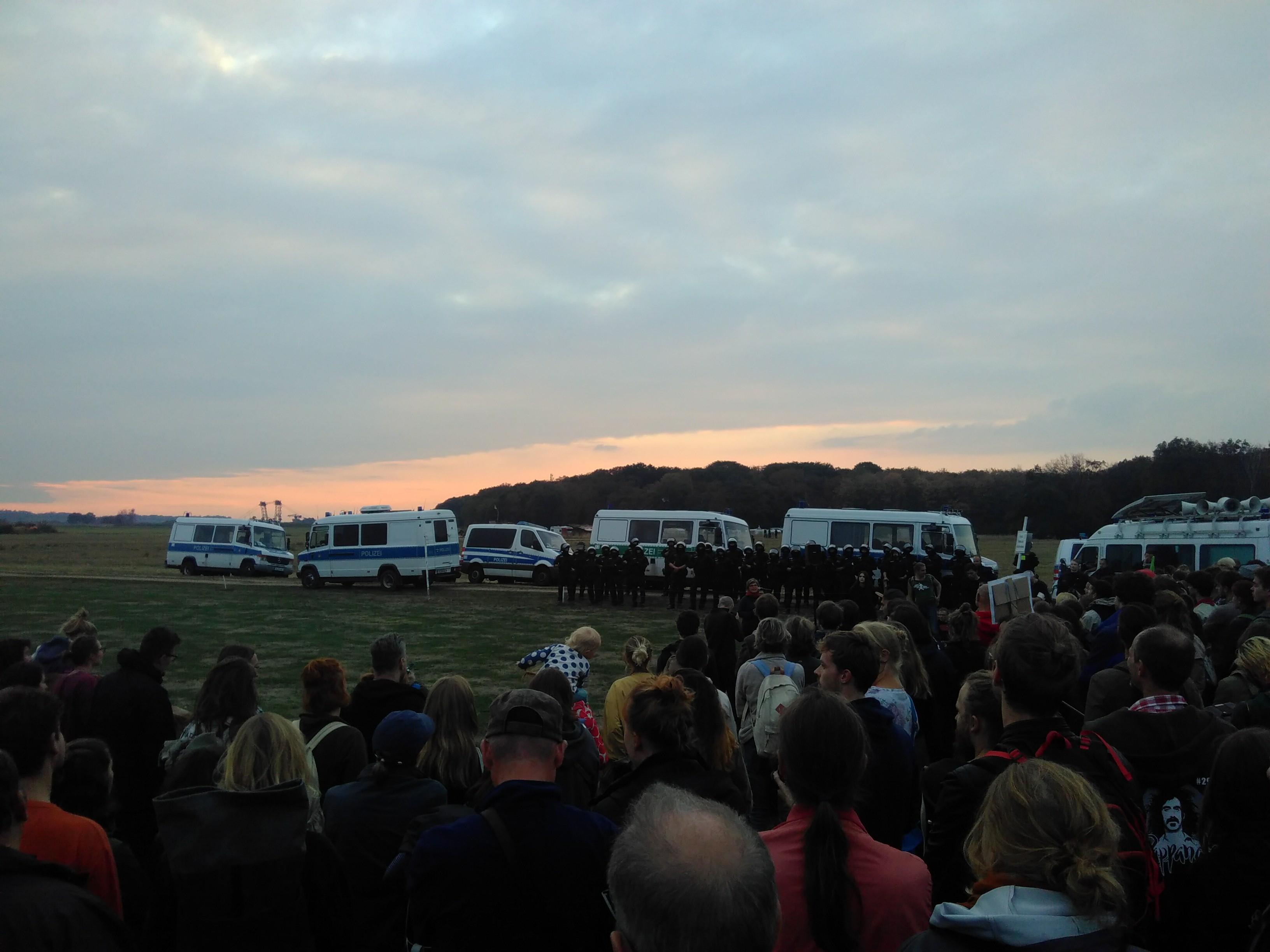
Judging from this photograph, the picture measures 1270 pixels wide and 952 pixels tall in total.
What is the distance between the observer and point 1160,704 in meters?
3.60

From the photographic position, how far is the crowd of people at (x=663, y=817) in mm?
1845

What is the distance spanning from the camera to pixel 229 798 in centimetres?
267

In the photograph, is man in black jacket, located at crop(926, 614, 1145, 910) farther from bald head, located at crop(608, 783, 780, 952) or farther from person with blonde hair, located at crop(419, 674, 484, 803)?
person with blonde hair, located at crop(419, 674, 484, 803)

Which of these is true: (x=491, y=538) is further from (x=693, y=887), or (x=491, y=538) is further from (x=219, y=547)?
(x=693, y=887)

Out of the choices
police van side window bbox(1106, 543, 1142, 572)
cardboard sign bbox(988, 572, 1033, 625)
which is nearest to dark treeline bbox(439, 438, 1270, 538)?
police van side window bbox(1106, 543, 1142, 572)

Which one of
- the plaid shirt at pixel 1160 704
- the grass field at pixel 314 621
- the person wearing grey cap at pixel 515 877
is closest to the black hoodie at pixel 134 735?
the person wearing grey cap at pixel 515 877

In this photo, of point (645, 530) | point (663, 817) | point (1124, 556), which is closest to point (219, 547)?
point (645, 530)

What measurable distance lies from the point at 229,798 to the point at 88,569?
4280 centimetres

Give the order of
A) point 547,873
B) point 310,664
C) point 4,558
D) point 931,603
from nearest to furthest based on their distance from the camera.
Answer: point 547,873
point 310,664
point 931,603
point 4,558

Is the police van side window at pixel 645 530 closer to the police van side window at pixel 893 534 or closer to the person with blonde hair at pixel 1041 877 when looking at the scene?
the police van side window at pixel 893 534

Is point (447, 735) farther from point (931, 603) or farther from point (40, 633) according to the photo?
point (40, 633)

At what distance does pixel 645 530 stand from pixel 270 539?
1863cm

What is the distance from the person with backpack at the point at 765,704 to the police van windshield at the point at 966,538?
20.7 metres

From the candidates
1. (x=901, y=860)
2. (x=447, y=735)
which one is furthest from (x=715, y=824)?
(x=447, y=735)
